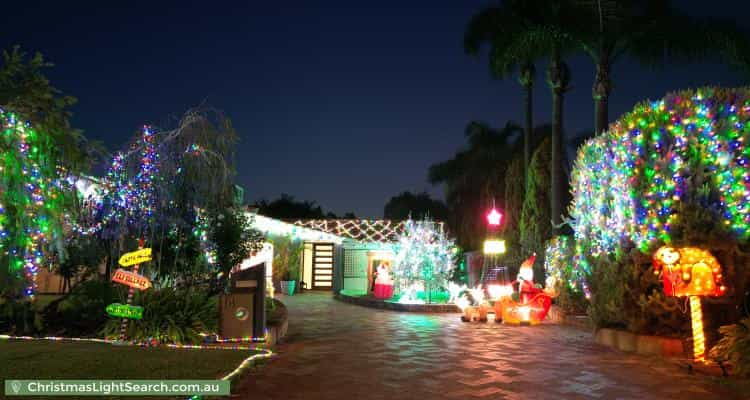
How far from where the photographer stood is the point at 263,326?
9.44 meters

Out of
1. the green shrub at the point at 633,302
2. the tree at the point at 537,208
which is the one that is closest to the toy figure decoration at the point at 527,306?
the green shrub at the point at 633,302

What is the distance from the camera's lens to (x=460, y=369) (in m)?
7.33

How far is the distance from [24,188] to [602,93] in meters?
14.1

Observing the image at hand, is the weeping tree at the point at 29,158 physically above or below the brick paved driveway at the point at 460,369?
above

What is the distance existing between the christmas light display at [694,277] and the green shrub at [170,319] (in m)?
6.84

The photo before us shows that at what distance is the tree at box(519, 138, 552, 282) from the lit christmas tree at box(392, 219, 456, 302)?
3461 mm

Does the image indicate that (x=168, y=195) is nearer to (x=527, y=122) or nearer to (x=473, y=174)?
(x=527, y=122)

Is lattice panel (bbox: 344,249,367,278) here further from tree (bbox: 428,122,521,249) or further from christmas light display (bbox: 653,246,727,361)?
christmas light display (bbox: 653,246,727,361)

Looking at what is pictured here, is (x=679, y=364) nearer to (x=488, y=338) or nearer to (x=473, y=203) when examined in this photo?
(x=488, y=338)

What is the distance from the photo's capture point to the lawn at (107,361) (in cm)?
626

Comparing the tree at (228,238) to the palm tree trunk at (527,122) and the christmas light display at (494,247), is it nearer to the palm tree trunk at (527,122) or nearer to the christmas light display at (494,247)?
the christmas light display at (494,247)

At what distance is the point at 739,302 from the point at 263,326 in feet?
23.2

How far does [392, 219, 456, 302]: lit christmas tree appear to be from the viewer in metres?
17.9

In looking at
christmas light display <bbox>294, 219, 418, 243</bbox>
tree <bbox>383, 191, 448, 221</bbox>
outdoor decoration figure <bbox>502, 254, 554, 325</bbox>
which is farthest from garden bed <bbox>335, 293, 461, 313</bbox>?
tree <bbox>383, 191, 448, 221</bbox>
